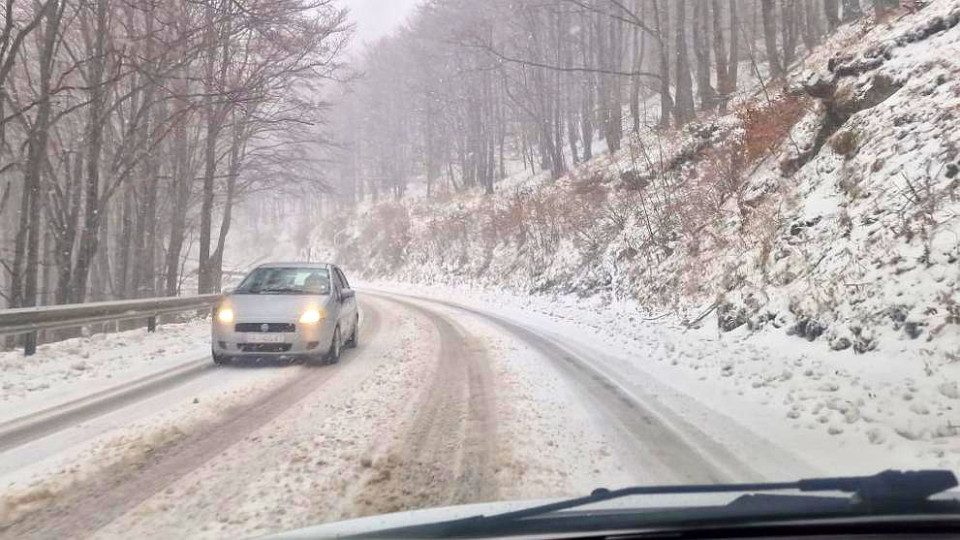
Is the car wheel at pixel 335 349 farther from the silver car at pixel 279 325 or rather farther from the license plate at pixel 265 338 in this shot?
the license plate at pixel 265 338

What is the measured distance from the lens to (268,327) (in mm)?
9250

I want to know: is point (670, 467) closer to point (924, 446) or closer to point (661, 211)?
point (924, 446)

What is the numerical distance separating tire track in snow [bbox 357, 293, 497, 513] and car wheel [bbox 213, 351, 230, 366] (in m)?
3.22

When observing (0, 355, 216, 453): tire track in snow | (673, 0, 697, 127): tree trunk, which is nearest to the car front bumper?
(0, 355, 216, 453): tire track in snow

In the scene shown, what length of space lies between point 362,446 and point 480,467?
3.68 feet

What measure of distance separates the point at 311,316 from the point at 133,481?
497 centimetres

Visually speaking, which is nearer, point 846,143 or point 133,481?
point 133,481

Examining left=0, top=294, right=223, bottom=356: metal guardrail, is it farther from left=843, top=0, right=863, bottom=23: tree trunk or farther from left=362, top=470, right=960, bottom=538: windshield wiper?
left=843, top=0, right=863, bottom=23: tree trunk

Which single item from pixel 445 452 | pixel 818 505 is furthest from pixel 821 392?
pixel 818 505

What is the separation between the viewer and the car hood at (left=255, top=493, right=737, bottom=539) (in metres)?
2.78

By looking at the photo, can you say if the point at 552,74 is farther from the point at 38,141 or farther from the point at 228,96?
the point at 38,141

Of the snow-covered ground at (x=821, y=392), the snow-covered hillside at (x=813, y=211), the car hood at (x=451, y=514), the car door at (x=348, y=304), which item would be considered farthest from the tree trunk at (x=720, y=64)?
the car hood at (x=451, y=514)

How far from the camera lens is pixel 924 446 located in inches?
192

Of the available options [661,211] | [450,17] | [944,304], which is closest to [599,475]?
[944,304]
